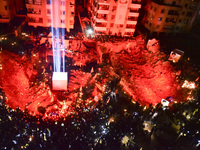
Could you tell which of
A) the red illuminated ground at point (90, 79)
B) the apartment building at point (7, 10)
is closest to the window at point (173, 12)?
the red illuminated ground at point (90, 79)

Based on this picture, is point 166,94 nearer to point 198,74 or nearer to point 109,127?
point 198,74

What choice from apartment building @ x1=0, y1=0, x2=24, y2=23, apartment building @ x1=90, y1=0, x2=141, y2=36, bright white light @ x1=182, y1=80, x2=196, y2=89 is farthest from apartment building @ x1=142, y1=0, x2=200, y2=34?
apartment building @ x1=0, y1=0, x2=24, y2=23

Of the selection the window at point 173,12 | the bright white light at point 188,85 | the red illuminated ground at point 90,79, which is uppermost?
the window at point 173,12

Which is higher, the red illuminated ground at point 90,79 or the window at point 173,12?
the window at point 173,12

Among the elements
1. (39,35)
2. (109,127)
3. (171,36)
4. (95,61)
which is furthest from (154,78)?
(39,35)

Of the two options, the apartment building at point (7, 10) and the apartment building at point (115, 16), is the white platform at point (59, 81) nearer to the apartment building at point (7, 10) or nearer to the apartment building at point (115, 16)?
the apartment building at point (115, 16)

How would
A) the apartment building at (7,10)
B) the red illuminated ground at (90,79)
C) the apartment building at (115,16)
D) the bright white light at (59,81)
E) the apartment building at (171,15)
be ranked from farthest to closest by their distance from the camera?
the apartment building at (171,15), the apartment building at (115,16), the apartment building at (7,10), the bright white light at (59,81), the red illuminated ground at (90,79)
